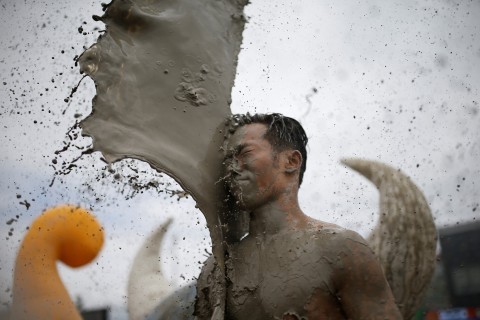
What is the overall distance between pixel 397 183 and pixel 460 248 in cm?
384

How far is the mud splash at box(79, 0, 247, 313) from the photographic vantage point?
7.67 feet

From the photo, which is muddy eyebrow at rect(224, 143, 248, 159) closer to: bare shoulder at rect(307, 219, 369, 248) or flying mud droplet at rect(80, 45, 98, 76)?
bare shoulder at rect(307, 219, 369, 248)

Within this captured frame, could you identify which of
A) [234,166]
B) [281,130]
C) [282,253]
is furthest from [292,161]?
[282,253]

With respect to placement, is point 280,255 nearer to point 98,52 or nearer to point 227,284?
point 227,284

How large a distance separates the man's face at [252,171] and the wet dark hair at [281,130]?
43 mm

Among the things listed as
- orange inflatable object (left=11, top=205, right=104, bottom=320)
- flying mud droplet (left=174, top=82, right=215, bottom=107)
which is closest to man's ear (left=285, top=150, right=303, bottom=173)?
flying mud droplet (left=174, top=82, right=215, bottom=107)

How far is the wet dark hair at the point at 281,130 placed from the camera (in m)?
2.51

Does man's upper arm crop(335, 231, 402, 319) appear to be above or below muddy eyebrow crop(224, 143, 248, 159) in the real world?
below

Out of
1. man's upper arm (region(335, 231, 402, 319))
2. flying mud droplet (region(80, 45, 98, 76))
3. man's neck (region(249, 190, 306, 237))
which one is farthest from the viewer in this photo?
man's neck (region(249, 190, 306, 237))

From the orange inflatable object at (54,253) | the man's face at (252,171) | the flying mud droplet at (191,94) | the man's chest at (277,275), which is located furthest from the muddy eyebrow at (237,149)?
the orange inflatable object at (54,253)

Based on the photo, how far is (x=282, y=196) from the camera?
2.47 m

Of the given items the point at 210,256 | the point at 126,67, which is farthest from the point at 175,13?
the point at 210,256

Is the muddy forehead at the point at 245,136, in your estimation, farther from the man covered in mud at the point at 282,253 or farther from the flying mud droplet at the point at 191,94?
the flying mud droplet at the point at 191,94

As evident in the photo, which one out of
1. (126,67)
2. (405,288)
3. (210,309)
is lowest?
(405,288)
